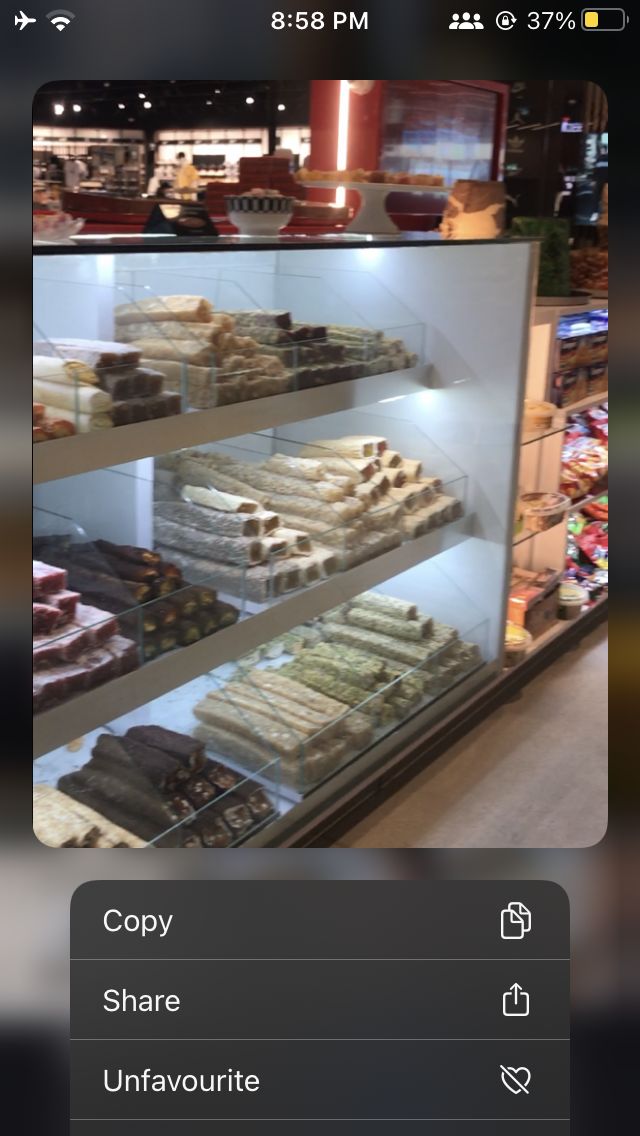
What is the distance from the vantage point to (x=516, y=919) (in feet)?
1.38

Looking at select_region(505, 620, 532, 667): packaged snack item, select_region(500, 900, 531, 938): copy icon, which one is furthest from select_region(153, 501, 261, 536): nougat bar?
select_region(500, 900, 531, 938): copy icon

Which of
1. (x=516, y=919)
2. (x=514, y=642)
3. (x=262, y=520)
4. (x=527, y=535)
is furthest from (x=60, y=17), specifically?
(x=527, y=535)

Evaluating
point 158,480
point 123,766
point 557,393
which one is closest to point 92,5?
point 123,766

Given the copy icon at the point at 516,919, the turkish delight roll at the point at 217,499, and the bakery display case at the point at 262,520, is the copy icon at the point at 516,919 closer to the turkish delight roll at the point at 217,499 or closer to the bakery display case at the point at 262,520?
the bakery display case at the point at 262,520

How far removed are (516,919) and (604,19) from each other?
370 millimetres

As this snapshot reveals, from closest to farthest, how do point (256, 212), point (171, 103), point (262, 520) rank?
point (171, 103) < point (256, 212) < point (262, 520)

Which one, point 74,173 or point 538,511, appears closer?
point 74,173

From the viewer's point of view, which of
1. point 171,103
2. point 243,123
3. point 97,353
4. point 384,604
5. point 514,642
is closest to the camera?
point 171,103

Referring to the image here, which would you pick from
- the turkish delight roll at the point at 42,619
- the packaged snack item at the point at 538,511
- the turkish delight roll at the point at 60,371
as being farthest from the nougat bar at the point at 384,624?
the turkish delight roll at the point at 42,619

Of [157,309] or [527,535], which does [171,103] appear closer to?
[157,309]

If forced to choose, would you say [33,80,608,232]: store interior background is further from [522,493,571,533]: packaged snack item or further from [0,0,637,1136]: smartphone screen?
[522,493,571,533]: packaged snack item

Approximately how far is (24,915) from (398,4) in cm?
40

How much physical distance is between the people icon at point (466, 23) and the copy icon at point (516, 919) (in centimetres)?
36

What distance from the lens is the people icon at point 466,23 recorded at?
384 mm
